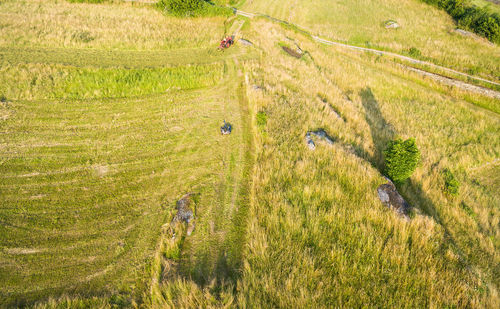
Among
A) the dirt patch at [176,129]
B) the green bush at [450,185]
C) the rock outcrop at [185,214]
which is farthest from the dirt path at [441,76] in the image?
the rock outcrop at [185,214]

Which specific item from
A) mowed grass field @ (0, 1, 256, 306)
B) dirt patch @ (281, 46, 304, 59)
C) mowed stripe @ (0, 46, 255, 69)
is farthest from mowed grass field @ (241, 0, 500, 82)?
mowed grass field @ (0, 1, 256, 306)

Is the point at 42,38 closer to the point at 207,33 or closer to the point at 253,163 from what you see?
the point at 207,33

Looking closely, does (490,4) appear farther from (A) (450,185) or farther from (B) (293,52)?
(A) (450,185)

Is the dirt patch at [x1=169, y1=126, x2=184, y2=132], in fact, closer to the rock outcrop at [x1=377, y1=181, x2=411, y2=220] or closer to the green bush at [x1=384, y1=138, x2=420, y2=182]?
the rock outcrop at [x1=377, y1=181, x2=411, y2=220]

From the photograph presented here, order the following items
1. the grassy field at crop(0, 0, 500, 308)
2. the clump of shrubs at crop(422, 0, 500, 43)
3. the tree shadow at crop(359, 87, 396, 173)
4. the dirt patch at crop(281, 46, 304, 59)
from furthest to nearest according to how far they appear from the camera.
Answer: the clump of shrubs at crop(422, 0, 500, 43), the dirt patch at crop(281, 46, 304, 59), the tree shadow at crop(359, 87, 396, 173), the grassy field at crop(0, 0, 500, 308)

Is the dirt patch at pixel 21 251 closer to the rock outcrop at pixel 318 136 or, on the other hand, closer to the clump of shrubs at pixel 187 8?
the rock outcrop at pixel 318 136

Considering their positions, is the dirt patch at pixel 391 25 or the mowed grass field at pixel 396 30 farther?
the dirt patch at pixel 391 25

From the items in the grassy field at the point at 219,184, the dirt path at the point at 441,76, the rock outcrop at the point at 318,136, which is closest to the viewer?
the grassy field at the point at 219,184

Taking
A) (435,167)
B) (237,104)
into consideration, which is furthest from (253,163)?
Answer: (435,167)
